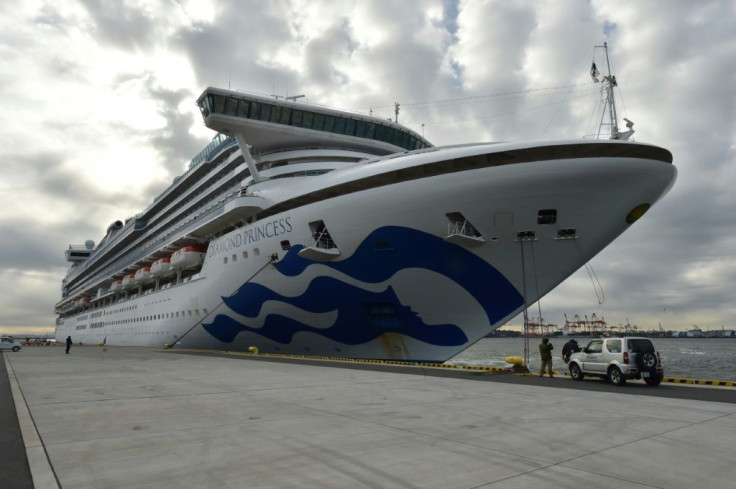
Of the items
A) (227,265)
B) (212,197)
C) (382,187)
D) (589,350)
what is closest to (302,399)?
(589,350)

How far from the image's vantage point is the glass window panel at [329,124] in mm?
24189

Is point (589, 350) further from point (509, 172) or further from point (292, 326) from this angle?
point (292, 326)

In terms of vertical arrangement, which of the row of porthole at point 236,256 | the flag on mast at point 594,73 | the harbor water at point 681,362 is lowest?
the harbor water at point 681,362

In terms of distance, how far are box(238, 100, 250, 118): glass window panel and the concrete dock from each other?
15.2m

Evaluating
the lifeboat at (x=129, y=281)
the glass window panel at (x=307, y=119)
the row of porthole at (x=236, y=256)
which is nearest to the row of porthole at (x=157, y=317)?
the lifeboat at (x=129, y=281)

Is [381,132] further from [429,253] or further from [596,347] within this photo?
[596,347]

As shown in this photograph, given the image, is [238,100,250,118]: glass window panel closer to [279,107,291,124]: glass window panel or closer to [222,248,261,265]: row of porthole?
[279,107,291,124]: glass window panel

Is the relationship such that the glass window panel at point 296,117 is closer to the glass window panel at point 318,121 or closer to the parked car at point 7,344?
the glass window panel at point 318,121

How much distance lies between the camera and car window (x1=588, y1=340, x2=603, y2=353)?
12.1 meters

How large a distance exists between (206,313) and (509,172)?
720 inches

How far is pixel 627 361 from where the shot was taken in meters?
11.2

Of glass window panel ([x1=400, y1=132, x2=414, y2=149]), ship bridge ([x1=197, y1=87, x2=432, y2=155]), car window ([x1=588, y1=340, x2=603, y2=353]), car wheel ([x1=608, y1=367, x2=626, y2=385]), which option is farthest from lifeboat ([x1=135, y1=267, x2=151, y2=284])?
car wheel ([x1=608, y1=367, x2=626, y2=385])

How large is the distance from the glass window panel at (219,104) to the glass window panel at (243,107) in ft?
2.62

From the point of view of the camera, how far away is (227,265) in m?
23.1
